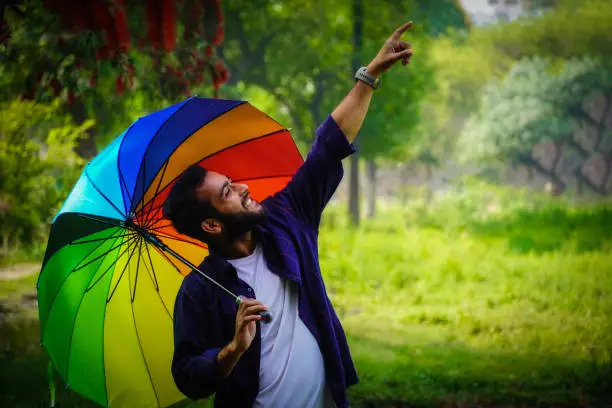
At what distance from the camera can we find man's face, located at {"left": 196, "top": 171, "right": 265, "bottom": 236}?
1.84m

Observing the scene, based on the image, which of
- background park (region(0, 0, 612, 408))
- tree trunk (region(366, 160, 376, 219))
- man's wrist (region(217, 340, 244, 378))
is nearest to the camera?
man's wrist (region(217, 340, 244, 378))

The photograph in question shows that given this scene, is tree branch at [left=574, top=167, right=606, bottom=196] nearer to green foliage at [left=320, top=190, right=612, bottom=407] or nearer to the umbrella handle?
green foliage at [left=320, top=190, right=612, bottom=407]

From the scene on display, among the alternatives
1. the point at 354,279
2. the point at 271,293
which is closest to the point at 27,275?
the point at 354,279

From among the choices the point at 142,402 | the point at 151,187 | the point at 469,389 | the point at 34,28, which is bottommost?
the point at 469,389

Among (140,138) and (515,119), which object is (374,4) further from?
(140,138)

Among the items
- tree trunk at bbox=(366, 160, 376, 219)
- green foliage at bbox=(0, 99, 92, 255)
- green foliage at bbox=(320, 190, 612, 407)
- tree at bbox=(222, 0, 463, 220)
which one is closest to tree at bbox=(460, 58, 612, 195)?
green foliage at bbox=(320, 190, 612, 407)

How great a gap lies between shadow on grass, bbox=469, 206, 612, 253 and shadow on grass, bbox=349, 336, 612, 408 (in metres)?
4.64

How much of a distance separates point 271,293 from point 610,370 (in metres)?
4.08

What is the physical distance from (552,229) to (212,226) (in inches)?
408

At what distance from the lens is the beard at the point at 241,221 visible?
72.2 inches

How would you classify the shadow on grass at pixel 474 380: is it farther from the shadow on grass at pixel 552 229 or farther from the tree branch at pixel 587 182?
the tree branch at pixel 587 182

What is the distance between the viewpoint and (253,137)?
2.32 metres

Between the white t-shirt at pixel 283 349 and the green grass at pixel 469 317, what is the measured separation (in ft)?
8.82

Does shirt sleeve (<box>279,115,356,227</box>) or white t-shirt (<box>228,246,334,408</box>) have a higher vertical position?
shirt sleeve (<box>279,115,356,227</box>)
